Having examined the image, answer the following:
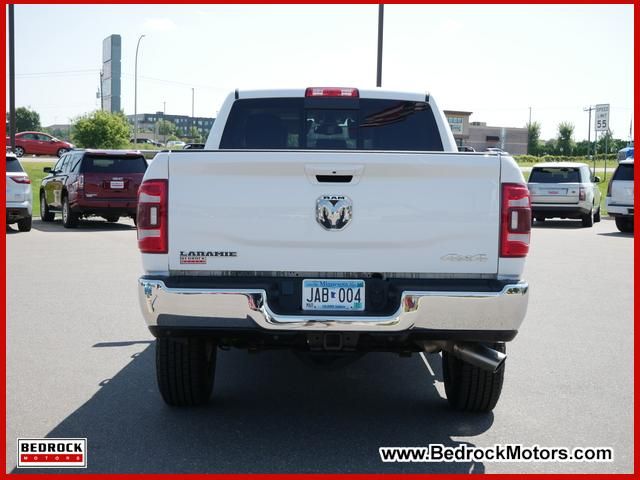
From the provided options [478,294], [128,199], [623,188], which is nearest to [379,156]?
[478,294]

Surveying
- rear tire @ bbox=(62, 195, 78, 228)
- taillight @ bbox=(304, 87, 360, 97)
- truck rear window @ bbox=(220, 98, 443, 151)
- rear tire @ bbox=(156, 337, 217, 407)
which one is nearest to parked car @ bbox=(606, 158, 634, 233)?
rear tire @ bbox=(62, 195, 78, 228)

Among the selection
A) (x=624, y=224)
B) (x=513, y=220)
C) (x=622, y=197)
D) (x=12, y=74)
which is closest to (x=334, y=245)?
(x=513, y=220)

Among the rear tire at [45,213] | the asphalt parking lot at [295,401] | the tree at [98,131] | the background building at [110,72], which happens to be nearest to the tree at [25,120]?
the background building at [110,72]

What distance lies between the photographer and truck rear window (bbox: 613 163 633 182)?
20.7m

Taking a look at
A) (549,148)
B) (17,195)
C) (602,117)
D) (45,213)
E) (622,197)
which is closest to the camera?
(17,195)

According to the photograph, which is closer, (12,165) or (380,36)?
(12,165)

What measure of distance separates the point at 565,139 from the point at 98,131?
76.2m

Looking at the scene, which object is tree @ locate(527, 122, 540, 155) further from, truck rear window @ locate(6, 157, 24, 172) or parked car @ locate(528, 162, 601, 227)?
truck rear window @ locate(6, 157, 24, 172)

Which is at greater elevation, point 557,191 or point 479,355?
point 557,191

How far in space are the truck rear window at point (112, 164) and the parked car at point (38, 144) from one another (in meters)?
33.4

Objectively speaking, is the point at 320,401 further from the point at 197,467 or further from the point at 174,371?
the point at 197,467

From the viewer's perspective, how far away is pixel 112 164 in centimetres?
1994

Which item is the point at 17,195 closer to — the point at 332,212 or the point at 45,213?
the point at 45,213

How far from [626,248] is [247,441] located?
1403 cm
